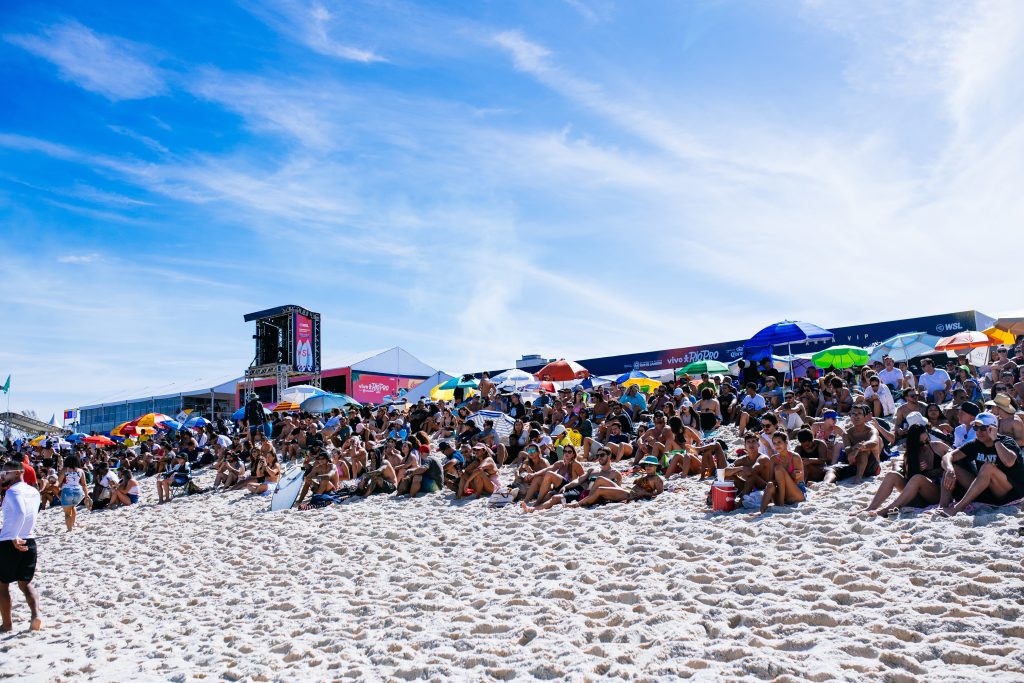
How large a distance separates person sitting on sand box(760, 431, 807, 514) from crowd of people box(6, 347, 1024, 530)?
0.05 ft

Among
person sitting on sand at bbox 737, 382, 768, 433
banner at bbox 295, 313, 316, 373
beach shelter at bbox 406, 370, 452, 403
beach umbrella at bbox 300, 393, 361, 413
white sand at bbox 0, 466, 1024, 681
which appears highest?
banner at bbox 295, 313, 316, 373

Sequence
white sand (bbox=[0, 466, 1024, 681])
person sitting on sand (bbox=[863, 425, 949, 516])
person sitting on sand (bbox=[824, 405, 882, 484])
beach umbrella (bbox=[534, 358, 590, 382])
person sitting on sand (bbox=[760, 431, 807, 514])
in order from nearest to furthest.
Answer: white sand (bbox=[0, 466, 1024, 681]) → person sitting on sand (bbox=[863, 425, 949, 516]) → person sitting on sand (bbox=[760, 431, 807, 514]) → person sitting on sand (bbox=[824, 405, 882, 484]) → beach umbrella (bbox=[534, 358, 590, 382])

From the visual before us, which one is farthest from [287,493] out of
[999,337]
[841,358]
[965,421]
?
[999,337]

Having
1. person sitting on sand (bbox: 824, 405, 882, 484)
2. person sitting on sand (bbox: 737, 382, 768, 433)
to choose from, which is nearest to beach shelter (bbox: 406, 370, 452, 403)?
person sitting on sand (bbox: 737, 382, 768, 433)

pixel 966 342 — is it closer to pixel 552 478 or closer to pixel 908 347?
pixel 908 347

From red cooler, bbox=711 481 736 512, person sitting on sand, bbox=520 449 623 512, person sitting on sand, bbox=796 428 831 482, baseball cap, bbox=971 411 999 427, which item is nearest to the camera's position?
baseball cap, bbox=971 411 999 427

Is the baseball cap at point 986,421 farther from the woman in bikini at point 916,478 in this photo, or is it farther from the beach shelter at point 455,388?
the beach shelter at point 455,388

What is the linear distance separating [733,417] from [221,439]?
1093 centimetres

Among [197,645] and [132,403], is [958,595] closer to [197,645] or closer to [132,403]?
[197,645]

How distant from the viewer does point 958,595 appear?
15.1ft

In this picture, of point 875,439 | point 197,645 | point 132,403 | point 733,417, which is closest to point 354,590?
point 197,645

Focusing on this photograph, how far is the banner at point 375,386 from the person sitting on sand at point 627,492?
26.3 m

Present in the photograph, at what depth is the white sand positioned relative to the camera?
4285 mm

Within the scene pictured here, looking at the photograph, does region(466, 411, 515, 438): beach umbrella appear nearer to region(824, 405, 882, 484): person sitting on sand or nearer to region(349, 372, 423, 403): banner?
region(824, 405, 882, 484): person sitting on sand
